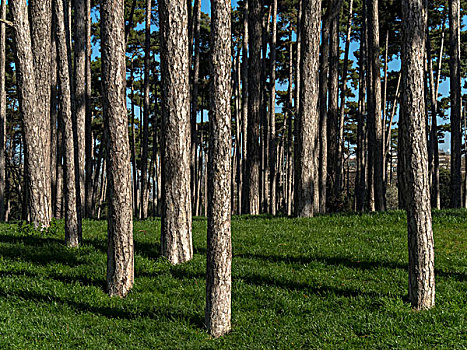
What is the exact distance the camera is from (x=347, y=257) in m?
9.61

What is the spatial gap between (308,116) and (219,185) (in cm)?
889

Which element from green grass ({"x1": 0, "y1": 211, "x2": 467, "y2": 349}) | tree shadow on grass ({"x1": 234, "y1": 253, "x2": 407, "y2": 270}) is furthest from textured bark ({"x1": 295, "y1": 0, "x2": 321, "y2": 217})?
tree shadow on grass ({"x1": 234, "y1": 253, "x2": 407, "y2": 270})

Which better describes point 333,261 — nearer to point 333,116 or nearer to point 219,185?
point 219,185

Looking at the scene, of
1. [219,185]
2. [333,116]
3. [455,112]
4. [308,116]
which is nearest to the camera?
[219,185]

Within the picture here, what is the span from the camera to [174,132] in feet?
31.6

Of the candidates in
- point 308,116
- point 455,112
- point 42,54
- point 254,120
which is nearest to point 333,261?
point 308,116

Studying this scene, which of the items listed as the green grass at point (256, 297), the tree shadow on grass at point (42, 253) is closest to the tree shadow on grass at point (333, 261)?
the green grass at point (256, 297)

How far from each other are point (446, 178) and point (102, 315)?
3997 cm

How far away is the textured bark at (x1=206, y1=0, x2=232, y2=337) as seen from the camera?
6.50 m

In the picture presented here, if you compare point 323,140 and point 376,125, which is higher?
point 376,125

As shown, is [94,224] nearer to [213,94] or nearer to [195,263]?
[195,263]

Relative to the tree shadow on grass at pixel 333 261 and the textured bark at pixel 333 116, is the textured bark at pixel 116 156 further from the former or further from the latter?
the textured bark at pixel 333 116

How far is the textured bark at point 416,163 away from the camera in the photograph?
22.7 feet

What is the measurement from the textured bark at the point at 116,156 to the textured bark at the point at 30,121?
5.43 meters
